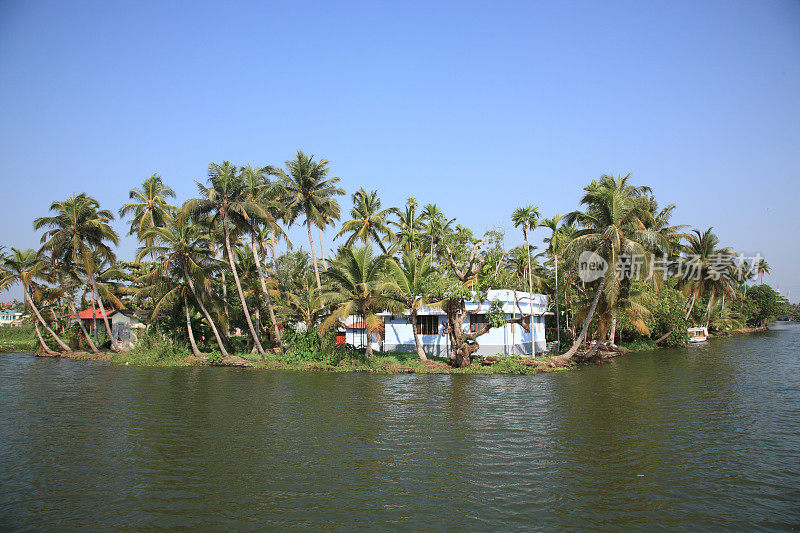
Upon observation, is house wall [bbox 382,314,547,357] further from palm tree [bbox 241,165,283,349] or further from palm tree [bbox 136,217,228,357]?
palm tree [bbox 136,217,228,357]

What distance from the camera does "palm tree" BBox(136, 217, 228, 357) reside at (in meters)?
30.1

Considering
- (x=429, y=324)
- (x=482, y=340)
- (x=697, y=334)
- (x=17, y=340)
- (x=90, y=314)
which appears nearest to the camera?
(x=482, y=340)

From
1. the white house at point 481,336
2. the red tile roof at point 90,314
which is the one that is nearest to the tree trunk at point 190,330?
the white house at point 481,336

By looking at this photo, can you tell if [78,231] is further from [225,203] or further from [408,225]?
[408,225]

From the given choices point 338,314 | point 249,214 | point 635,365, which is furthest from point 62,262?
point 635,365

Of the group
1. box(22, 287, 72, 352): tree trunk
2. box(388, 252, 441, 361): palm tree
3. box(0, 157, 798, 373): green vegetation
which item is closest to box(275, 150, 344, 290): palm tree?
box(0, 157, 798, 373): green vegetation

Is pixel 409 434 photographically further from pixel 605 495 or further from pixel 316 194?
pixel 316 194

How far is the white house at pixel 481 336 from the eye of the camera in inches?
1222

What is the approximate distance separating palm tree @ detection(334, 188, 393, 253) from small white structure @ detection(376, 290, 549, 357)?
23.8ft

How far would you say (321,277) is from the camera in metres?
34.0

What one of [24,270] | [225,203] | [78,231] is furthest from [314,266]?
[24,270]

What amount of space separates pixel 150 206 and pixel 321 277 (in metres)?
17.6

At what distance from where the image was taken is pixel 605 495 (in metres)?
9.80

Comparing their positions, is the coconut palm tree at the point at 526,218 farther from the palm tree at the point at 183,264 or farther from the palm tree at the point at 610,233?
the palm tree at the point at 183,264
